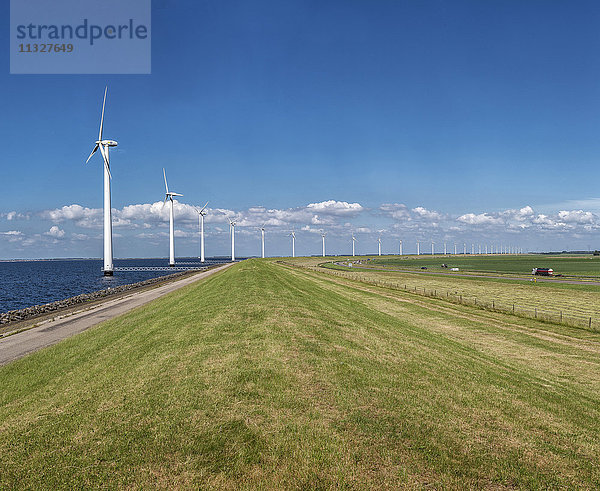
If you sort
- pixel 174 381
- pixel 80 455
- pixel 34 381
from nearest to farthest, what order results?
pixel 80 455 → pixel 174 381 → pixel 34 381

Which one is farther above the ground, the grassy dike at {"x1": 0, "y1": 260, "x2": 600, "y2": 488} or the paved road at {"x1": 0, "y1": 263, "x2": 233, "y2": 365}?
the grassy dike at {"x1": 0, "y1": 260, "x2": 600, "y2": 488}

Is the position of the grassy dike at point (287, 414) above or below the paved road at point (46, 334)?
above

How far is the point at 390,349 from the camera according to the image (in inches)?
684

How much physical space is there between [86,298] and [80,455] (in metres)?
58.3

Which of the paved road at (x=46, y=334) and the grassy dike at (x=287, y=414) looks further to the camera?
the paved road at (x=46, y=334)

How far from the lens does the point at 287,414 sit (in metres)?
9.90

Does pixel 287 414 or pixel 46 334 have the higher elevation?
pixel 287 414

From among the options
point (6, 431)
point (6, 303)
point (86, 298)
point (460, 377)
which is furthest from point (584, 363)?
point (6, 303)

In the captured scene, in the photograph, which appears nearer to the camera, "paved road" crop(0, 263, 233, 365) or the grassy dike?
the grassy dike

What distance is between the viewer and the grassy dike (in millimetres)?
7891

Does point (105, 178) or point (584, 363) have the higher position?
point (105, 178)

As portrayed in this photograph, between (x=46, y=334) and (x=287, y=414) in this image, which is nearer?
(x=287, y=414)

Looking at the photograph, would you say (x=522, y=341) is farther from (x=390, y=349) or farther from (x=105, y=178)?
(x=105, y=178)

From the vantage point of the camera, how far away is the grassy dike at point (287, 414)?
7.89m
